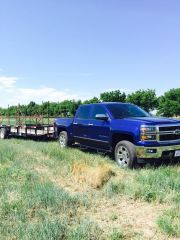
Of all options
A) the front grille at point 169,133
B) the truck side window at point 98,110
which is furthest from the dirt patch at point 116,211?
the truck side window at point 98,110

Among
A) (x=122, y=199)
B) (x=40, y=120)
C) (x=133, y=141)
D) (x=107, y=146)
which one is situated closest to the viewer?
(x=122, y=199)

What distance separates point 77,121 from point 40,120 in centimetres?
610

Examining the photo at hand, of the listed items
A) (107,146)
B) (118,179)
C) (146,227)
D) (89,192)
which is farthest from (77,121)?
(146,227)

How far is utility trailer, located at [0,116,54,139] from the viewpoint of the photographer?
16.7 m

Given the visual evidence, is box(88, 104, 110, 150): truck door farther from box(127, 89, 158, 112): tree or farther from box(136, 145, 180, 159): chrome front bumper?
box(127, 89, 158, 112): tree

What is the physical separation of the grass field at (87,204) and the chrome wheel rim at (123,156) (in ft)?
1.68

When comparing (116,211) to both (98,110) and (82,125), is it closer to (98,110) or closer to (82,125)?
(98,110)

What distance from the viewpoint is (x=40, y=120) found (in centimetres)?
1861

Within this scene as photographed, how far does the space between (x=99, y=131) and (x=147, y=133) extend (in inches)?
86.1

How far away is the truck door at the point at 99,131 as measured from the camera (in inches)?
430

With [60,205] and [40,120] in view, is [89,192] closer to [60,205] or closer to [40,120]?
[60,205]

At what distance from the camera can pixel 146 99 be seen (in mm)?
86750

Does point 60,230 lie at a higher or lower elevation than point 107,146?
lower

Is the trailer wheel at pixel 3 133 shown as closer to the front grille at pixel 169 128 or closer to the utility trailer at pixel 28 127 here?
the utility trailer at pixel 28 127
